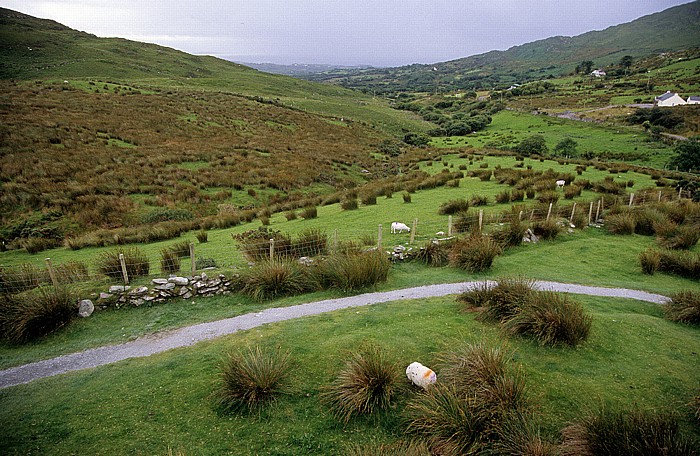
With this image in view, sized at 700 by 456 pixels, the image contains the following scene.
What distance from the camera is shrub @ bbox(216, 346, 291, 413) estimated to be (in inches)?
254

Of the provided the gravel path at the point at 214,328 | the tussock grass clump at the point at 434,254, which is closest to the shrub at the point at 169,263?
the gravel path at the point at 214,328

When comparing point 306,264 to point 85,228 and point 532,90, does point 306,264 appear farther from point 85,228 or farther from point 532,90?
point 532,90

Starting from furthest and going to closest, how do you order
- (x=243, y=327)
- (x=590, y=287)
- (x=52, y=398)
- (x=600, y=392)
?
(x=590, y=287), (x=243, y=327), (x=52, y=398), (x=600, y=392)

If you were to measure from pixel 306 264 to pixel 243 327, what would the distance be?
11.6ft

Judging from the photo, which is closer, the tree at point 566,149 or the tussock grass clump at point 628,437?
the tussock grass clump at point 628,437

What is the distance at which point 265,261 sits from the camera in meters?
12.1

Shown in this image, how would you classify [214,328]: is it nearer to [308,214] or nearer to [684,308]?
[308,214]

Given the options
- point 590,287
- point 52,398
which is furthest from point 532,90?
point 52,398

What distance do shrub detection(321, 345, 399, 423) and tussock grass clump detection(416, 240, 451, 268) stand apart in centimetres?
772

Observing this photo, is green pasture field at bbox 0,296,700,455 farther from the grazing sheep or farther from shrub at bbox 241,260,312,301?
the grazing sheep

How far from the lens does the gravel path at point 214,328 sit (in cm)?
791

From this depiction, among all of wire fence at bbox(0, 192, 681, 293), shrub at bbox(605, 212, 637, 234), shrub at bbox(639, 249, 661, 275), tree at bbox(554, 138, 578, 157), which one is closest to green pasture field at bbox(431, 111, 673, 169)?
tree at bbox(554, 138, 578, 157)

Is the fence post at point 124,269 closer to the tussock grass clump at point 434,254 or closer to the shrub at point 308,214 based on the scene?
the tussock grass clump at point 434,254

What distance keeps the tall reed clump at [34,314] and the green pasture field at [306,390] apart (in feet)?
7.59
